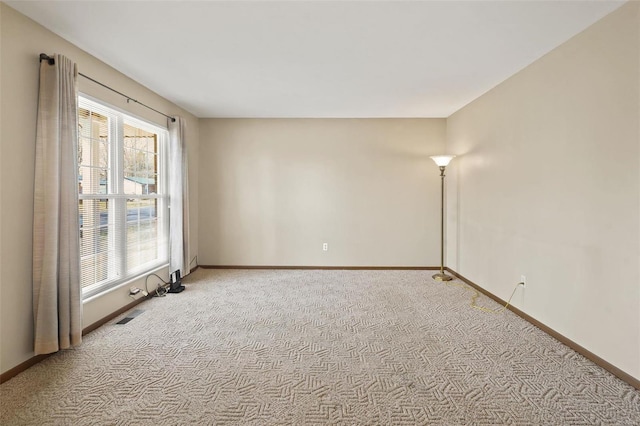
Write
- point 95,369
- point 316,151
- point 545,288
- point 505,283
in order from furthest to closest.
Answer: point 316,151
point 505,283
point 545,288
point 95,369

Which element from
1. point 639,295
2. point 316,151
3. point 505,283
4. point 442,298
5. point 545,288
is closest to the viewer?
point 639,295

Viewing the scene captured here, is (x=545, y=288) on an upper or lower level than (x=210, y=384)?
upper

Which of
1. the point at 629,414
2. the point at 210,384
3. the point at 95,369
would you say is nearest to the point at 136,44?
the point at 95,369

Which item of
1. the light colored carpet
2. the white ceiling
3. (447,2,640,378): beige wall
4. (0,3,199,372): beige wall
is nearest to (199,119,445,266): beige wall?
the white ceiling

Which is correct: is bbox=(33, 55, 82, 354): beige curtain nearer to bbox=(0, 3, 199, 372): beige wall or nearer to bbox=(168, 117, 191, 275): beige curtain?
bbox=(0, 3, 199, 372): beige wall

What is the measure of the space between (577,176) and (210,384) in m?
3.21

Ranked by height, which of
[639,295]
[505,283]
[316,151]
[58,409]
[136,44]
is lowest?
[58,409]

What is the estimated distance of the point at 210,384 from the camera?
1.95 metres

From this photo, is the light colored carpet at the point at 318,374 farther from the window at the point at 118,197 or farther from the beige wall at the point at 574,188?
the window at the point at 118,197

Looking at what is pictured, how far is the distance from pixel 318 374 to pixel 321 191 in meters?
3.21

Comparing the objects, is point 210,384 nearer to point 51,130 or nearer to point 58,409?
point 58,409

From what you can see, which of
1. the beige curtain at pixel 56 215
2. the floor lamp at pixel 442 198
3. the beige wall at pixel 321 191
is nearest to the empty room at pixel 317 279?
the beige curtain at pixel 56 215

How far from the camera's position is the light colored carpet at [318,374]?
1.69m

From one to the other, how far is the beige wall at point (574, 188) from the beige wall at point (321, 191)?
1.30 m
